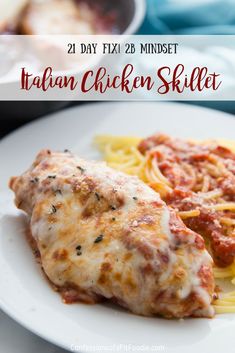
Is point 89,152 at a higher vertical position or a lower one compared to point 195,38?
lower

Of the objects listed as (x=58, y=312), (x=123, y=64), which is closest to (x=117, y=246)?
(x=58, y=312)

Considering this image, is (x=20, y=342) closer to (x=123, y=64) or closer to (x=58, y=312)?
(x=58, y=312)

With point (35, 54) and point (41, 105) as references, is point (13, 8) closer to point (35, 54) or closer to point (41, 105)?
point (35, 54)

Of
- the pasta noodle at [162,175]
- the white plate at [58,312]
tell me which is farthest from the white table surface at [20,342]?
the pasta noodle at [162,175]

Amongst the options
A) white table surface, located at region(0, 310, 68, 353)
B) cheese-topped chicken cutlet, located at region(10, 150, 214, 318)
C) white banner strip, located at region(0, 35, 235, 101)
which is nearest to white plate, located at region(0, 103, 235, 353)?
cheese-topped chicken cutlet, located at region(10, 150, 214, 318)

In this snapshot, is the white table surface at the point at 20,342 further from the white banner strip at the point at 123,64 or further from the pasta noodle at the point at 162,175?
the white banner strip at the point at 123,64

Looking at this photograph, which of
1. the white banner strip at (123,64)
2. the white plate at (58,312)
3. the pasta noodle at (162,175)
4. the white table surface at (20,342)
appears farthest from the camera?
the white banner strip at (123,64)

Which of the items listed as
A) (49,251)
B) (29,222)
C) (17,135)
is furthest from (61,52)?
(49,251)
